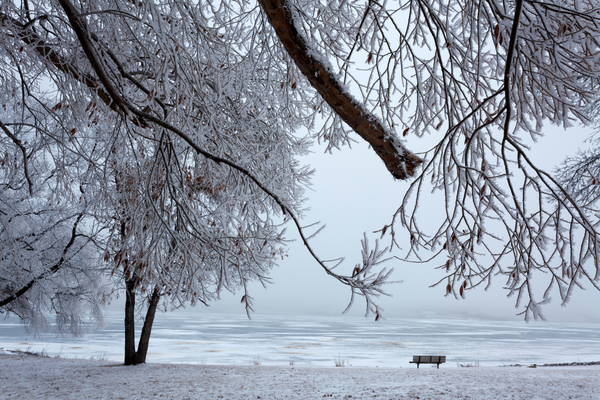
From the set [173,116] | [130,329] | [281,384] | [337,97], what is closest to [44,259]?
[130,329]

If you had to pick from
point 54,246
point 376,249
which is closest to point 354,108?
point 376,249

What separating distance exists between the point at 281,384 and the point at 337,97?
22.6 feet

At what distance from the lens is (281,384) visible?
8.16m

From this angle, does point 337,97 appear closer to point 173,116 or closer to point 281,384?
point 173,116

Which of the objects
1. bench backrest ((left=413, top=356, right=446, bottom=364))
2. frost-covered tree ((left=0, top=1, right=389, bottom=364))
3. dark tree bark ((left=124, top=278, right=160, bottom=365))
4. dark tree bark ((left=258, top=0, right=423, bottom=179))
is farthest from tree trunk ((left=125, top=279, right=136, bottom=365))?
dark tree bark ((left=258, top=0, right=423, bottom=179))

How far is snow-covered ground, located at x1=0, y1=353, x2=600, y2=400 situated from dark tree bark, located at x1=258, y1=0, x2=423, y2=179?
5038mm

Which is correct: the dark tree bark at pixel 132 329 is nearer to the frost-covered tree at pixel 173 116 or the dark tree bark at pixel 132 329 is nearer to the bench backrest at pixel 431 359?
the frost-covered tree at pixel 173 116

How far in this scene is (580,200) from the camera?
30.6 ft

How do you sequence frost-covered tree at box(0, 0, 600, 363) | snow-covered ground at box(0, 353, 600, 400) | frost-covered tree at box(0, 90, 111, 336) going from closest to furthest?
frost-covered tree at box(0, 0, 600, 363), snow-covered ground at box(0, 353, 600, 400), frost-covered tree at box(0, 90, 111, 336)

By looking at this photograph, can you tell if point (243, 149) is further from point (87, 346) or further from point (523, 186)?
point (87, 346)

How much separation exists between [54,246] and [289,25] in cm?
1013

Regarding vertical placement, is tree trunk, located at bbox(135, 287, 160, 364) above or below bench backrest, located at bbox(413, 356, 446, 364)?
above

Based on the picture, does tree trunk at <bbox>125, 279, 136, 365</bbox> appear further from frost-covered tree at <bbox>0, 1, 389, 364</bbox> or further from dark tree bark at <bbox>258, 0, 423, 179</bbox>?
dark tree bark at <bbox>258, 0, 423, 179</bbox>

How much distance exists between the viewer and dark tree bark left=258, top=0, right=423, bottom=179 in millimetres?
2756
